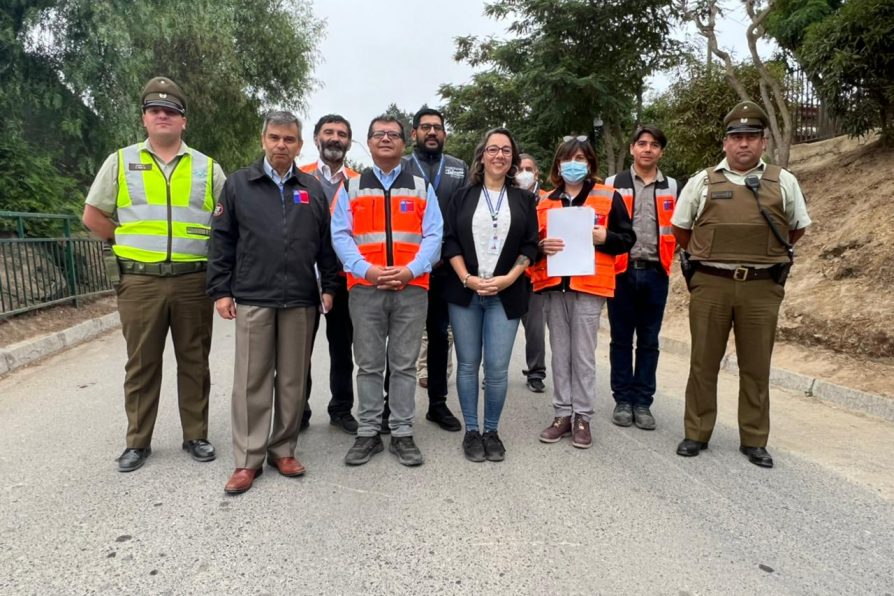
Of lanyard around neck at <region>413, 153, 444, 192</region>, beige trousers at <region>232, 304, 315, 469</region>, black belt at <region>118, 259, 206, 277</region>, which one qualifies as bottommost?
beige trousers at <region>232, 304, 315, 469</region>

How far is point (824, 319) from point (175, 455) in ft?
20.1

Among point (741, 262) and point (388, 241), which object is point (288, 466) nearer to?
point (388, 241)

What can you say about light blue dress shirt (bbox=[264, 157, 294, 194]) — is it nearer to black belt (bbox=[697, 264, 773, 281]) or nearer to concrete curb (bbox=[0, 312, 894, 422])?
black belt (bbox=[697, 264, 773, 281])

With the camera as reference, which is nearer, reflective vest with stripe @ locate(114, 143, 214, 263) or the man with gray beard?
reflective vest with stripe @ locate(114, 143, 214, 263)

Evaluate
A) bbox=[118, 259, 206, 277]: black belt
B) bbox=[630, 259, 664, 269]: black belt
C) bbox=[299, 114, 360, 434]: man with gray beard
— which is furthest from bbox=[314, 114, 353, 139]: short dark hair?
bbox=[630, 259, 664, 269]: black belt

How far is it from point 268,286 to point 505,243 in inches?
57.1

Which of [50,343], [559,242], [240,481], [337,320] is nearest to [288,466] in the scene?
[240,481]

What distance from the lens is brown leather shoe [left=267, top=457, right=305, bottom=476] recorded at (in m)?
3.61

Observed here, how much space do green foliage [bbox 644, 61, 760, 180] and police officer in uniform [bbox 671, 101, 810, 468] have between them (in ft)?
27.6

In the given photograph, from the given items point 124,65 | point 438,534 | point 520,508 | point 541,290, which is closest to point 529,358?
point 541,290

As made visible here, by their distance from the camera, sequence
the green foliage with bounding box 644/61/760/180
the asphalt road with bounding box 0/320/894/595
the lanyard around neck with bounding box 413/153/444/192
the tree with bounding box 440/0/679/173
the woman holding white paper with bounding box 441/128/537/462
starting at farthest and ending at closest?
the tree with bounding box 440/0/679/173 → the green foliage with bounding box 644/61/760/180 → the lanyard around neck with bounding box 413/153/444/192 → the woman holding white paper with bounding box 441/128/537/462 → the asphalt road with bounding box 0/320/894/595

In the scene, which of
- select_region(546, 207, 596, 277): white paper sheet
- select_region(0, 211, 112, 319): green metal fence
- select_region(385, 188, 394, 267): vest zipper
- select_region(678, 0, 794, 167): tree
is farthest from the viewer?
select_region(678, 0, 794, 167): tree

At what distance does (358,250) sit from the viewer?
12.3 feet

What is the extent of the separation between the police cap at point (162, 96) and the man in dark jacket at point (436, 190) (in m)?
A: 1.53
